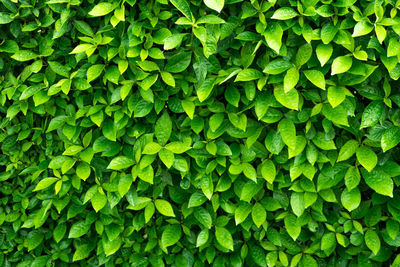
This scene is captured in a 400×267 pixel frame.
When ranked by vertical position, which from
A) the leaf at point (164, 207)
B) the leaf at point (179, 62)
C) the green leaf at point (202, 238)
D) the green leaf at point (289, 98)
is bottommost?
the green leaf at point (202, 238)

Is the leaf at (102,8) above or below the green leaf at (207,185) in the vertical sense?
above

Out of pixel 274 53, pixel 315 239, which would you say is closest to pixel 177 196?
pixel 315 239

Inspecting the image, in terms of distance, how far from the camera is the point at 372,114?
6.46 ft

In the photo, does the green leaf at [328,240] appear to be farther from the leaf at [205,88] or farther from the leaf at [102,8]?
the leaf at [102,8]

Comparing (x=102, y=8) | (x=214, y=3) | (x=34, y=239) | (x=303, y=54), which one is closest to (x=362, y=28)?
(x=303, y=54)

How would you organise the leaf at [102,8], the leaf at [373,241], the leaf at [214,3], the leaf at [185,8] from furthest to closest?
the leaf at [373,241]
the leaf at [102,8]
the leaf at [185,8]
the leaf at [214,3]

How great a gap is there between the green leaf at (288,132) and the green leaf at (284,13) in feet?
1.66

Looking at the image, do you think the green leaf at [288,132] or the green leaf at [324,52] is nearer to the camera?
the green leaf at [324,52]

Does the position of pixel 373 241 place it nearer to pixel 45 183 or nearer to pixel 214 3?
pixel 214 3

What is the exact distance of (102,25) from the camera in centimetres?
221

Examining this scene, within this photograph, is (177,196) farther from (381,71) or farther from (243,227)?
(381,71)

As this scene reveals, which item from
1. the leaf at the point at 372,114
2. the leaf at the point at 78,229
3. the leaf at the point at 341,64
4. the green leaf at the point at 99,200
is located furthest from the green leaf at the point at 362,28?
the leaf at the point at 78,229

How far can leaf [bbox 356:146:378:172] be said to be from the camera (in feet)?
6.47

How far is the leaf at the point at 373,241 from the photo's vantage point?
2123 mm
